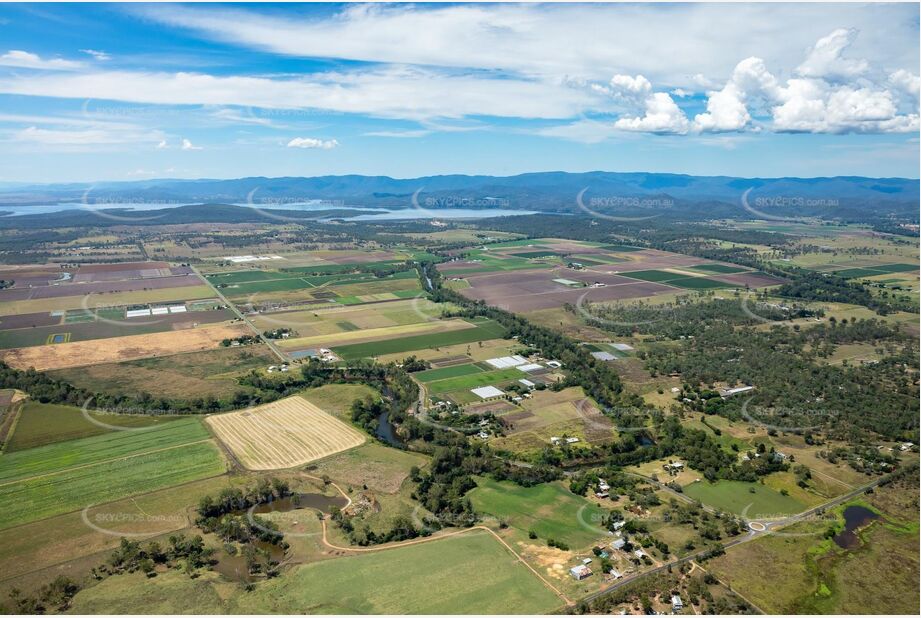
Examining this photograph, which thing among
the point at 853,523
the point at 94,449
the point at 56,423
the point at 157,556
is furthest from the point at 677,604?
the point at 56,423

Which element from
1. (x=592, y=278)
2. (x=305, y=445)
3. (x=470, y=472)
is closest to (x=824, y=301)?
(x=592, y=278)

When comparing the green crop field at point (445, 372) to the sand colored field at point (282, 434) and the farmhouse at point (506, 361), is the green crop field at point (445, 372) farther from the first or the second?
the sand colored field at point (282, 434)

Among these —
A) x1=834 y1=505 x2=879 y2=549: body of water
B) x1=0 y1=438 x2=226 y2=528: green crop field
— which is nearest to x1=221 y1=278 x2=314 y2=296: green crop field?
x1=0 y1=438 x2=226 y2=528: green crop field

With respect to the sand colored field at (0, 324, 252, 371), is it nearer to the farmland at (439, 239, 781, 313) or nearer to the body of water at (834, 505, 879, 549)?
the farmland at (439, 239, 781, 313)

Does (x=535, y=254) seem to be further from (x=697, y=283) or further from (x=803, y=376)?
(x=803, y=376)

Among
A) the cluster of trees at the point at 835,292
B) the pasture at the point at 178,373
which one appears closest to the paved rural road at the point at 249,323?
the pasture at the point at 178,373
